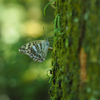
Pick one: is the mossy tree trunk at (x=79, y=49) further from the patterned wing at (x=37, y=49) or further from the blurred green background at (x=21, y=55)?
the blurred green background at (x=21, y=55)

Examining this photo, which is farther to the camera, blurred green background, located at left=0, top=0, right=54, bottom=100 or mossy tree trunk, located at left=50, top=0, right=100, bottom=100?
blurred green background, located at left=0, top=0, right=54, bottom=100

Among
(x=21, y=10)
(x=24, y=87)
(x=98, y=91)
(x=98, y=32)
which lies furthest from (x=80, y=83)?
(x=21, y=10)

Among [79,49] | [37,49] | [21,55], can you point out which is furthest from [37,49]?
[21,55]

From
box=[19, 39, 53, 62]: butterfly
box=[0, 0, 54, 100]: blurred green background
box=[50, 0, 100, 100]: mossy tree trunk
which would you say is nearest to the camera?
box=[50, 0, 100, 100]: mossy tree trunk

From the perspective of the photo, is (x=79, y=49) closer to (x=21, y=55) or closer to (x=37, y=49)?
(x=37, y=49)

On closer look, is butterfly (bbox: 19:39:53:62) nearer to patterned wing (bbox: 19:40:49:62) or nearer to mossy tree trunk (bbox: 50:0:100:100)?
patterned wing (bbox: 19:40:49:62)

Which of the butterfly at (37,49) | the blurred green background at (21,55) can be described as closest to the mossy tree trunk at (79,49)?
the butterfly at (37,49)

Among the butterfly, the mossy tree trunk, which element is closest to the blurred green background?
the butterfly
